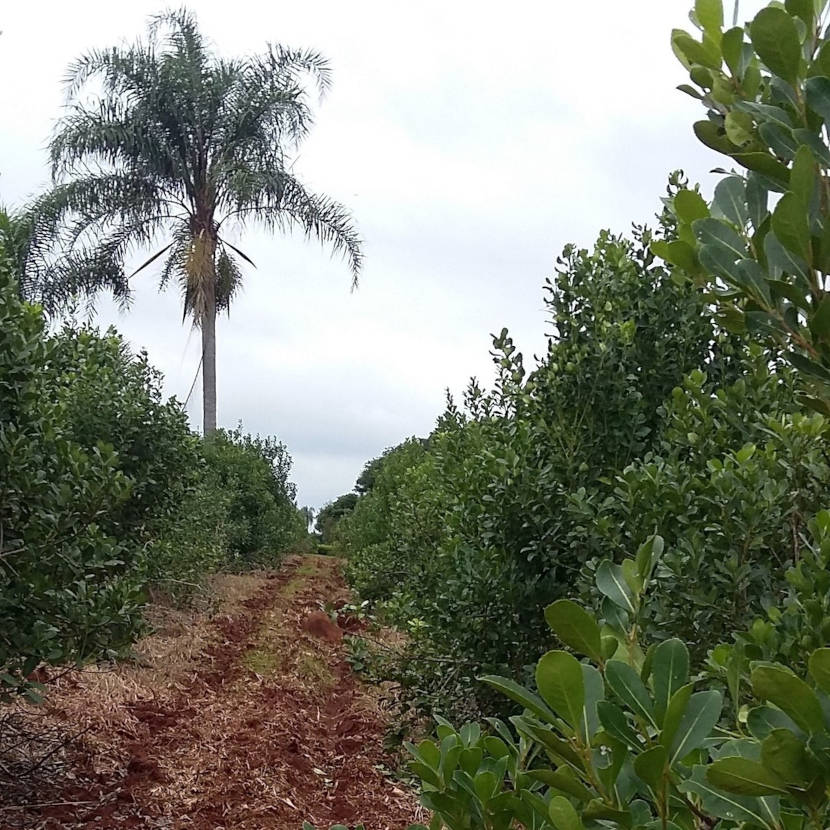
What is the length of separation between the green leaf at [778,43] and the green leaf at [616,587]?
607 millimetres

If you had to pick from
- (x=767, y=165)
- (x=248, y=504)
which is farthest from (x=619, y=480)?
(x=248, y=504)

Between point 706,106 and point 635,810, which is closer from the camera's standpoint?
point 635,810

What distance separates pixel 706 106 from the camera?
1.22 meters

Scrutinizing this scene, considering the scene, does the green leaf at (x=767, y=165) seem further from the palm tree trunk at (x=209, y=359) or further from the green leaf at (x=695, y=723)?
the palm tree trunk at (x=209, y=359)

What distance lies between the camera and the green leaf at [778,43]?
3.09 feet

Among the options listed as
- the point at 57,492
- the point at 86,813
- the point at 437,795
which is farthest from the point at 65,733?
the point at 437,795

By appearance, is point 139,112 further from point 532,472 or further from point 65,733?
point 532,472

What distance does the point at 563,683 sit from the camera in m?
0.79

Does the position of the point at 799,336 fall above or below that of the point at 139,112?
below

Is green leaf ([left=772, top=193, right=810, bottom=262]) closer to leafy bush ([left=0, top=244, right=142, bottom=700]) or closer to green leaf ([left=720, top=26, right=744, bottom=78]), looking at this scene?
green leaf ([left=720, top=26, right=744, bottom=78])

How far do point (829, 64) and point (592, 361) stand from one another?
11.8 ft

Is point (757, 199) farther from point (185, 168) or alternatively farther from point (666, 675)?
point (185, 168)

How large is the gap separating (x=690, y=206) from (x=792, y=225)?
22 cm

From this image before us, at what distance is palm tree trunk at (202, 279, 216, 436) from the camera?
17.2 meters
